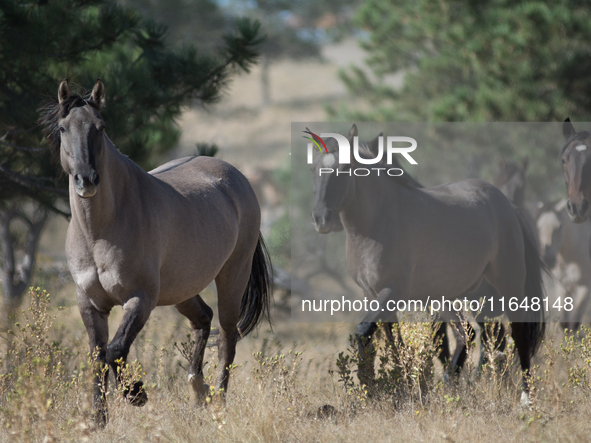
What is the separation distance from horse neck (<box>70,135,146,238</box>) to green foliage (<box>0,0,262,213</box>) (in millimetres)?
1429

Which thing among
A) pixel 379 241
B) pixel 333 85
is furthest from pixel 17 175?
pixel 333 85

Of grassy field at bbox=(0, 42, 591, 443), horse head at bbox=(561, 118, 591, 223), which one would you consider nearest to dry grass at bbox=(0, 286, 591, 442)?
grassy field at bbox=(0, 42, 591, 443)

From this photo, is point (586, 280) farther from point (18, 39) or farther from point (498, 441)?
point (18, 39)

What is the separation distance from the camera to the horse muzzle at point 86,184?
3.13m

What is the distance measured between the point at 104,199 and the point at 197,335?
1.65 metres

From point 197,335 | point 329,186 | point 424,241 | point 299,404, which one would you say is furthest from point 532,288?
point 197,335

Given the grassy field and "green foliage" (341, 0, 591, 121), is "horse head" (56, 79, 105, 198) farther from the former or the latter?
"green foliage" (341, 0, 591, 121)

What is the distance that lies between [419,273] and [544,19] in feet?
17.8

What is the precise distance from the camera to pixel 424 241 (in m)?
4.98

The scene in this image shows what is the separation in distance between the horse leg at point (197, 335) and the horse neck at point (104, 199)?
1332mm

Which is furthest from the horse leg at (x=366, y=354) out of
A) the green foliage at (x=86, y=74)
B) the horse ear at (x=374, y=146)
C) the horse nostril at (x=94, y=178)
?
the green foliage at (x=86, y=74)

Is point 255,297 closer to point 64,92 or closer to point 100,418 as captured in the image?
point 100,418

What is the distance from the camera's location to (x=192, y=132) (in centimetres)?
3659

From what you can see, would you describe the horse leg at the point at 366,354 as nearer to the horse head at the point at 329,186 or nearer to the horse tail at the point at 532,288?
the horse head at the point at 329,186
